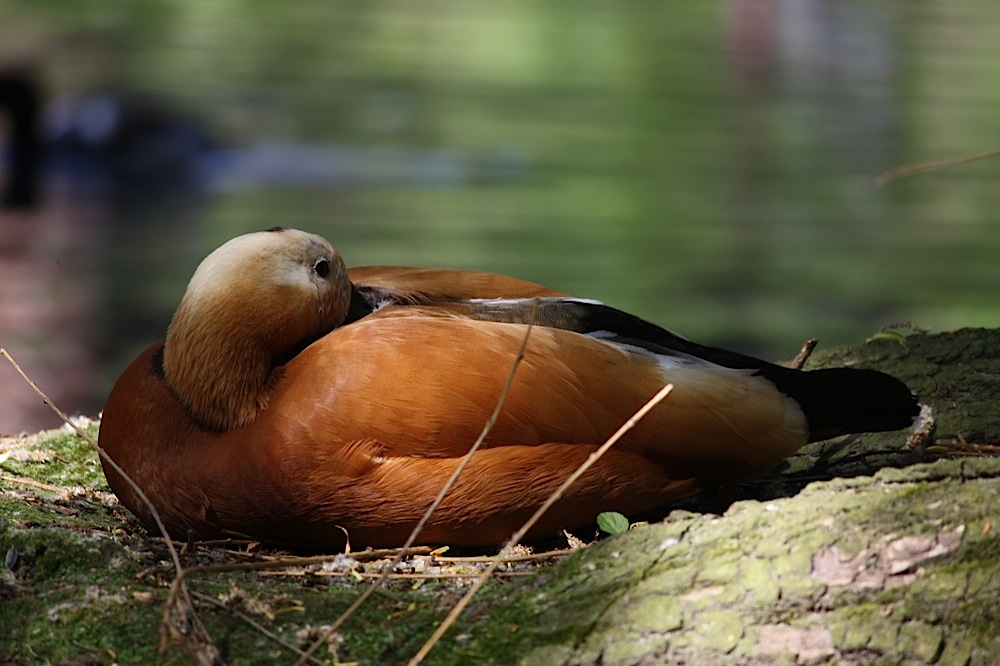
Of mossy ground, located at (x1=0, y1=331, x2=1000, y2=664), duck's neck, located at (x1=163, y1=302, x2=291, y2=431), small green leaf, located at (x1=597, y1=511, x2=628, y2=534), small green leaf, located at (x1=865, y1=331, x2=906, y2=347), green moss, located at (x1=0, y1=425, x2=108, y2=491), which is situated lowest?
green moss, located at (x1=0, y1=425, x2=108, y2=491)

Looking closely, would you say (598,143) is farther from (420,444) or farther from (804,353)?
(420,444)

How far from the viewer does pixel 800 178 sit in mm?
12352

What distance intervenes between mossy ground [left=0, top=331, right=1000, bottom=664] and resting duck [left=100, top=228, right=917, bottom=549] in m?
0.26

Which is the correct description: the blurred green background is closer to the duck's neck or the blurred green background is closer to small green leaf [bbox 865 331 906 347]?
small green leaf [bbox 865 331 906 347]

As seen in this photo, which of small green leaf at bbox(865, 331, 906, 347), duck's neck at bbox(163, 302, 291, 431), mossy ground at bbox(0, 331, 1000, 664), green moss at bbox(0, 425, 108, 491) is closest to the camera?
mossy ground at bbox(0, 331, 1000, 664)

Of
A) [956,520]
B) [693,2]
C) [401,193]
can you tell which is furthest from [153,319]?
[693,2]

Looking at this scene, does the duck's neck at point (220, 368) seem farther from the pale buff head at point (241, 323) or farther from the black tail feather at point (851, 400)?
the black tail feather at point (851, 400)

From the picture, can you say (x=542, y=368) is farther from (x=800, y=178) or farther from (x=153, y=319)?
(x=800, y=178)

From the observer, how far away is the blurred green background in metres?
9.52

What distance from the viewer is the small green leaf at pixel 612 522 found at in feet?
9.03

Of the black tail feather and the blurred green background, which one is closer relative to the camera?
the black tail feather

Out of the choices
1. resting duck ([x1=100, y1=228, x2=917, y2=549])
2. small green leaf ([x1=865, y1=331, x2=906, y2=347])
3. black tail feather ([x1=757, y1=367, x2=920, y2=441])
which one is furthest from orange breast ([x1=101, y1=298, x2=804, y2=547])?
small green leaf ([x1=865, y1=331, x2=906, y2=347])

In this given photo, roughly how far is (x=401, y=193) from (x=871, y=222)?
16.0 ft

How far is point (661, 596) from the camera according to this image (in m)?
2.05
